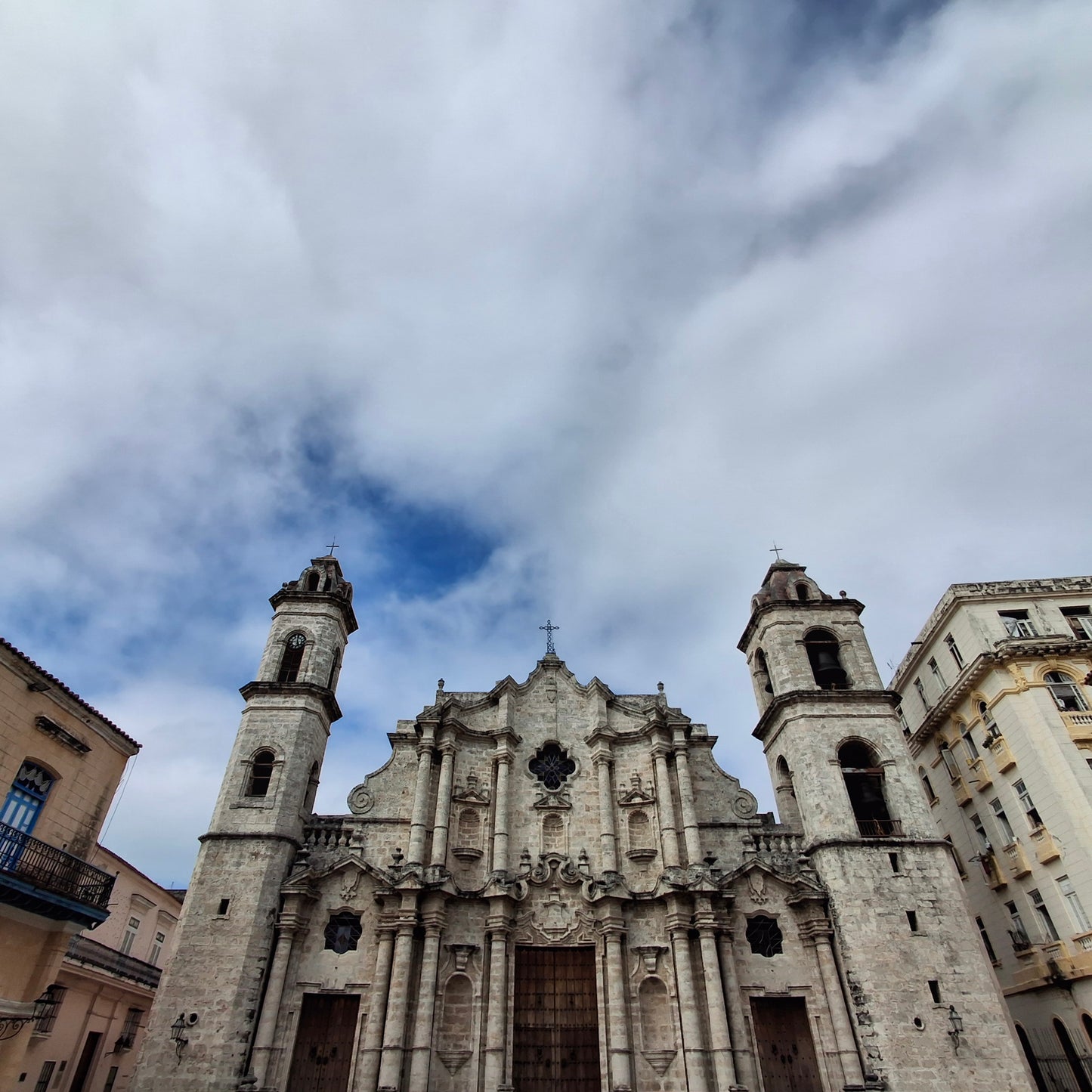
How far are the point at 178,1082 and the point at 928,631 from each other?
27.4m

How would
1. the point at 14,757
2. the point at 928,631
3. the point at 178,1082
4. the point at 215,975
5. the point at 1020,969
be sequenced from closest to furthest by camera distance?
the point at 14,757 < the point at 178,1082 < the point at 215,975 < the point at 1020,969 < the point at 928,631

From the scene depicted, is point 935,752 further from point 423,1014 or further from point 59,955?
point 59,955

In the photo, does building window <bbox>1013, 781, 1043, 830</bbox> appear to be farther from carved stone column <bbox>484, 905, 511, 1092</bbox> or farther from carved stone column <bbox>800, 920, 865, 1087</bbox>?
carved stone column <bbox>484, 905, 511, 1092</bbox>

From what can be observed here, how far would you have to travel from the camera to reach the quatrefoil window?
966 inches

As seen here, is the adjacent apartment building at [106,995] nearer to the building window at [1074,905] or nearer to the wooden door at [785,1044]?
the wooden door at [785,1044]

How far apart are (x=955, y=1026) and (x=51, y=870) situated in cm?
2053

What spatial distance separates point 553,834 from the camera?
23.6m

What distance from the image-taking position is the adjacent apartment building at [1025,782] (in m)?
21.4

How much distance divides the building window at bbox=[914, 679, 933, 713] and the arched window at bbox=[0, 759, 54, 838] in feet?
93.2

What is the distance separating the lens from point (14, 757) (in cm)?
1485

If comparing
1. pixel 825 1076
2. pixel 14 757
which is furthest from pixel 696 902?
pixel 14 757

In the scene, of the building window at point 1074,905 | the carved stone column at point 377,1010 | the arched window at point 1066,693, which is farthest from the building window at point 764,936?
the arched window at point 1066,693

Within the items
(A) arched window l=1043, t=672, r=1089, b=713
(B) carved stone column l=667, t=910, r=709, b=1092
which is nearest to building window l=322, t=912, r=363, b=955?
(B) carved stone column l=667, t=910, r=709, b=1092

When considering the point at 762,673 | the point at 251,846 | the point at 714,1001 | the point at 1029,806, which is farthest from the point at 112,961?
the point at 1029,806
